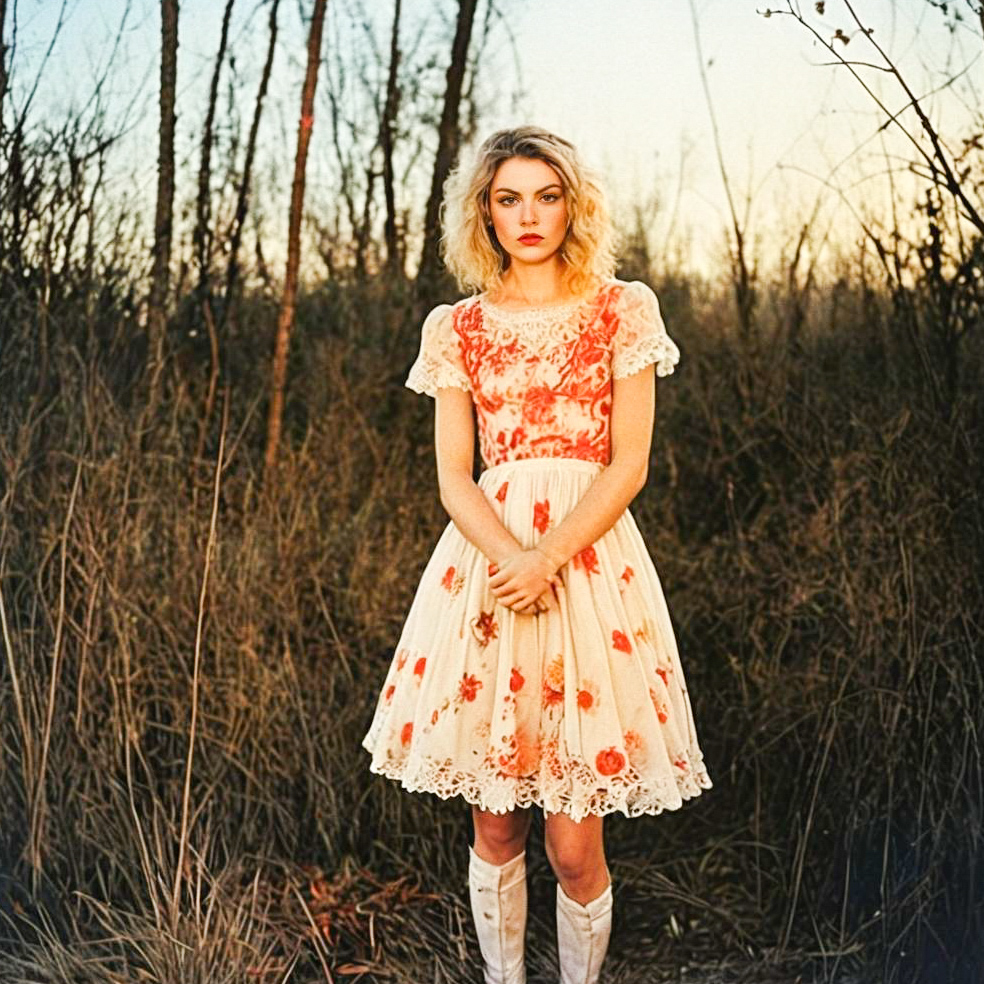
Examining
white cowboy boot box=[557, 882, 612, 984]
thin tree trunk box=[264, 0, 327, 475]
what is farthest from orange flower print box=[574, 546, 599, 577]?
thin tree trunk box=[264, 0, 327, 475]

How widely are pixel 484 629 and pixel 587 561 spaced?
20 cm

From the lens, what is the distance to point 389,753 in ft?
6.58

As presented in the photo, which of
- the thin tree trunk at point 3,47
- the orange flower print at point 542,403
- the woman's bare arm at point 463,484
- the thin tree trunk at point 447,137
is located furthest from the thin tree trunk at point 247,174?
the orange flower print at point 542,403

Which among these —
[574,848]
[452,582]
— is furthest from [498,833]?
[452,582]

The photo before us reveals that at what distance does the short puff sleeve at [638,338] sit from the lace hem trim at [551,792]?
26.7 inches

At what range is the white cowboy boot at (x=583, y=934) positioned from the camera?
2021 mm

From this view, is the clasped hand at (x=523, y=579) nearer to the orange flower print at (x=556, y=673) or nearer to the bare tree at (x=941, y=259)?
the orange flower print at (x=556, y=673)

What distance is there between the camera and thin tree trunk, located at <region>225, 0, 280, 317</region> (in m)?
3.55

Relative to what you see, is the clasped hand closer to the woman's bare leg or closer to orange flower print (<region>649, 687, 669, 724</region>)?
orange flower print (<region>649, 687, 669, 724</region>)

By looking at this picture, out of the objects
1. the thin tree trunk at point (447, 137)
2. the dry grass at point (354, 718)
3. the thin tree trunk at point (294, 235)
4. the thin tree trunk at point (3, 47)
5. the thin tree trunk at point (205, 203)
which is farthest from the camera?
the thin tree trunk at point (447, 137)

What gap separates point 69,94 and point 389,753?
1.97 metres

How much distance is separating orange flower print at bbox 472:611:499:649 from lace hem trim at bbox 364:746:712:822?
0.21m

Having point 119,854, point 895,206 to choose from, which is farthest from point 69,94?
point 895,206

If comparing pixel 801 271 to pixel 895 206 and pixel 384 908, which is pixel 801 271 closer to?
pixel 895 206
